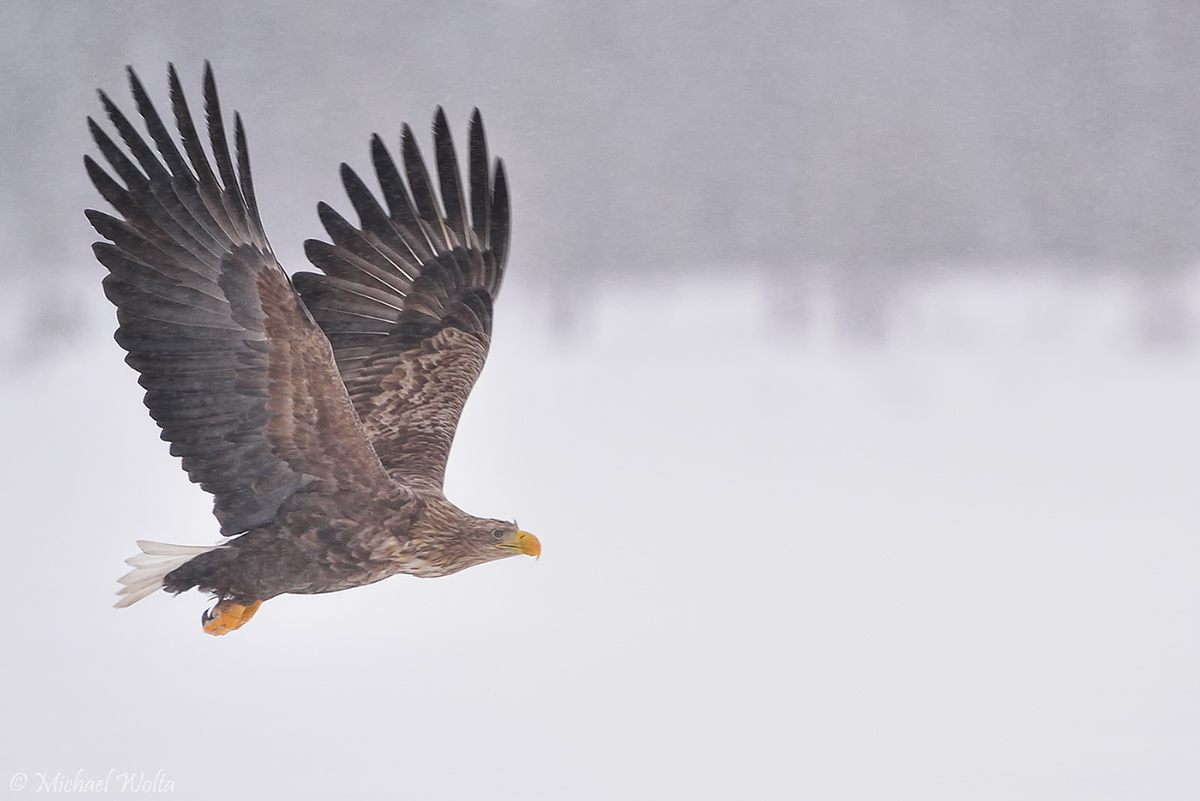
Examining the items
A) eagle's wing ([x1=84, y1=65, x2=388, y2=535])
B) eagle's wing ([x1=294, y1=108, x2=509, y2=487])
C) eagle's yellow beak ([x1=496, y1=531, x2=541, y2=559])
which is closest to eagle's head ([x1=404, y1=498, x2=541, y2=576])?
eagle's yellow beak ([x1=496, y1=531, x2=541, y2=559])

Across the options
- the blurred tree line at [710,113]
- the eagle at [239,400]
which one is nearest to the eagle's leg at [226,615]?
the eagle at [239,400]

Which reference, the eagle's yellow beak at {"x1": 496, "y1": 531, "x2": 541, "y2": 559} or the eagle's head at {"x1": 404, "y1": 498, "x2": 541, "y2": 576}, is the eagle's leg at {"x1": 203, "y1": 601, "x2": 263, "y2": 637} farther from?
the eagle's yellow beak at {"x1": 496, "y1": 531, "x2": 541, "y2": 559}

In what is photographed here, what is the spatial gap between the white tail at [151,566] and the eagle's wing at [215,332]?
0.50 ft

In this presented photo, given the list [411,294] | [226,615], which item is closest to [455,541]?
[226,615]

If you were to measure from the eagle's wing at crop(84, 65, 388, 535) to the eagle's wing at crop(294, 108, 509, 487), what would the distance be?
0.33 meters

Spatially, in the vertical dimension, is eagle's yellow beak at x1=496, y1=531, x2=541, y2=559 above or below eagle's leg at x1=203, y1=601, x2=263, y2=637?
above

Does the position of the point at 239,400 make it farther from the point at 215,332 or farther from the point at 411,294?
the point at 411,294

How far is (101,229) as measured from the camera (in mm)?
1852

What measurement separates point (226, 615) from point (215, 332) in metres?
0.46

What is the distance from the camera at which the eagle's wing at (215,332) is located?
1856 millimetres

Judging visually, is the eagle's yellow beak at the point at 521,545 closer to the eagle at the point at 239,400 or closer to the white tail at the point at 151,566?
the eagle at the point at 239,400

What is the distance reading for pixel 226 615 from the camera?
6.59 ft

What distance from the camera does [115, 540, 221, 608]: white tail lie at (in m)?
1.96

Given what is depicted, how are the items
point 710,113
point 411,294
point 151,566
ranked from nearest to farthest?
point 151,566 → point 411,294 → point 710,113
